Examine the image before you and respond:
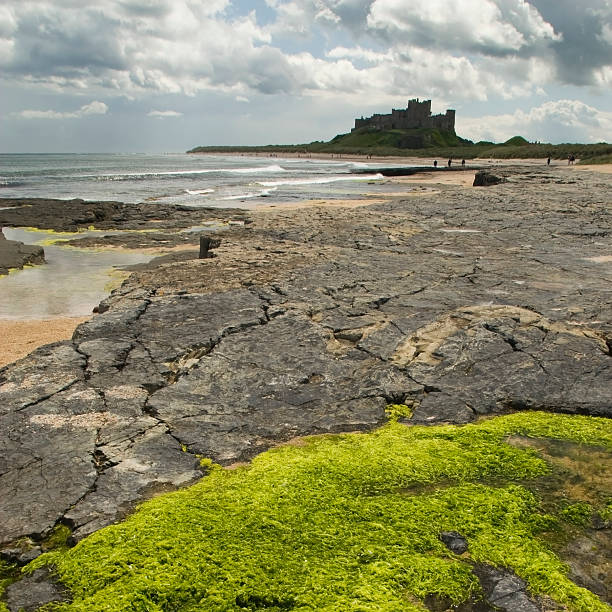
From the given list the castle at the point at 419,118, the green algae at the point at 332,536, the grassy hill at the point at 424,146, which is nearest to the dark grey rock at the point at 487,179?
the green algae at the point at 332,536

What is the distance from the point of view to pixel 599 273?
8102 mm

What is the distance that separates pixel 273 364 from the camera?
17.2 ft

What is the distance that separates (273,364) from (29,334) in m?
4.40

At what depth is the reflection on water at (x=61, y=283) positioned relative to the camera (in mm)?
9336

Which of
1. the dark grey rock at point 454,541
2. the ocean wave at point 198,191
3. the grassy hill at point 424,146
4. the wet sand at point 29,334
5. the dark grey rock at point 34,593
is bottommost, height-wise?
the wet sand at point 29,334

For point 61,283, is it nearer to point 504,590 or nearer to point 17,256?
point 17,256

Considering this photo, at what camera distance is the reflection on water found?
934 centimetres

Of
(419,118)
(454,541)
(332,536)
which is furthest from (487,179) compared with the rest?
(419,118)

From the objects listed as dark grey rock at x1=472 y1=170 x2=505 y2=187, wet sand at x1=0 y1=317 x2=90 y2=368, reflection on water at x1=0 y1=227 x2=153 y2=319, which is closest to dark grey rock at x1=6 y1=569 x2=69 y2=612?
wet sand at x1=0 y1=317 x2=90 y2=368

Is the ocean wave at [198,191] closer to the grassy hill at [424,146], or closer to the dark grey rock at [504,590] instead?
the dark grey rock at [504,590]

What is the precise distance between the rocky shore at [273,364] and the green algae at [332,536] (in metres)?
0.31

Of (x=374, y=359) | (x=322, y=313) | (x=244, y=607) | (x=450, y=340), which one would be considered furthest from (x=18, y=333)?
(x=244, y=607)

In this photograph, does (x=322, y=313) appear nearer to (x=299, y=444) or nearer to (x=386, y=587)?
(x=299, y=444)

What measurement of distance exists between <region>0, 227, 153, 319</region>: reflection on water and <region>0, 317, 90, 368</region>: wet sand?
18.0 inches
